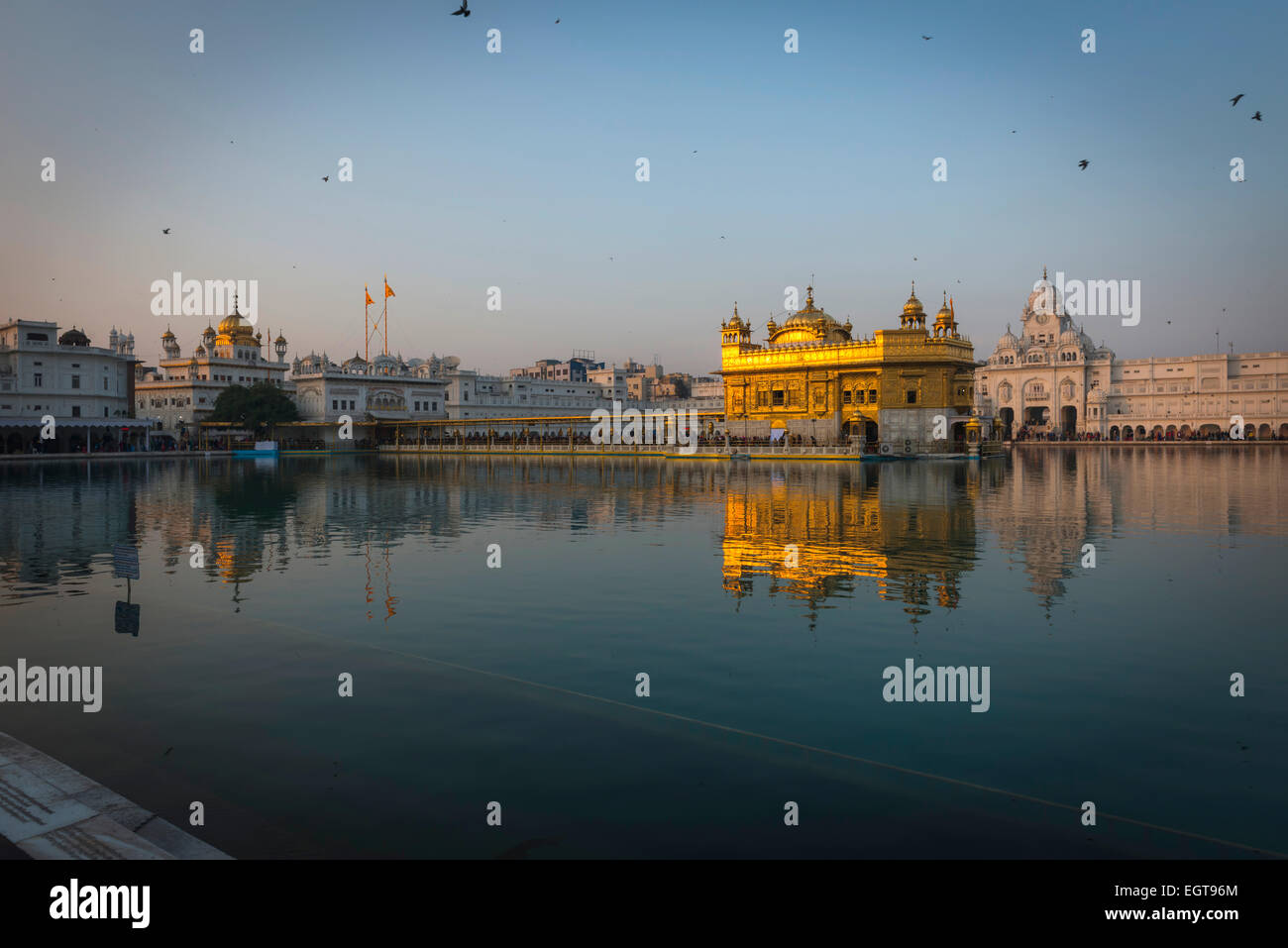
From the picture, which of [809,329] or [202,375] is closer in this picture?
[809,329]

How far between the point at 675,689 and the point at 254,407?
8905cm

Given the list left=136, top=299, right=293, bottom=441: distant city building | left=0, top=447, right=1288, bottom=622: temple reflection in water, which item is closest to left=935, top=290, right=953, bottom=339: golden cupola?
left=0, top=447, right=1288, bottom=622: temple reflection in water

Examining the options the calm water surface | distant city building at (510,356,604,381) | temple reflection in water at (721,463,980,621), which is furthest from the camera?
distant city building at (510,356,604,381)

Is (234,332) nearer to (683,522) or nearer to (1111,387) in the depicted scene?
(683,522)

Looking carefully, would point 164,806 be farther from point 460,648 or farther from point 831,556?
point 831,556

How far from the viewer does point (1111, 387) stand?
112750 millimetres

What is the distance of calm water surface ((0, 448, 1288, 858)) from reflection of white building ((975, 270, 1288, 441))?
309 feet

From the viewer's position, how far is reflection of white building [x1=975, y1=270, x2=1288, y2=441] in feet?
336

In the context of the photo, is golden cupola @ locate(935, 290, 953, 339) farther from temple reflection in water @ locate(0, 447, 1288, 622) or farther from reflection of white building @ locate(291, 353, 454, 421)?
reflection of white building @ locate(291, 353, 454, 421)

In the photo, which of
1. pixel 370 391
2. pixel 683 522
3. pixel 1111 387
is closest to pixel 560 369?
pixel 370 391

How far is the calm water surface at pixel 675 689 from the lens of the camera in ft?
17.9

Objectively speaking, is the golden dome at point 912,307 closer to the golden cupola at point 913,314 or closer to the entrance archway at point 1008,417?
the golden cupola at point 913,314
